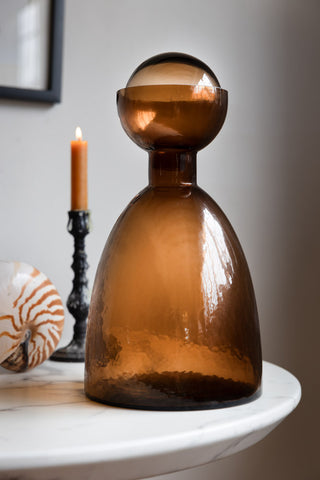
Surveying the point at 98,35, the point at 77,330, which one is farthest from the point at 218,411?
the point at 98,35

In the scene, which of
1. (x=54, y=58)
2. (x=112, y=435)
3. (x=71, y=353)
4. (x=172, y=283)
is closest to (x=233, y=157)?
(x=54, y=58)

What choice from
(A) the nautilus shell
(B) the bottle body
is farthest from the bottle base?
(A) the nautilus shell

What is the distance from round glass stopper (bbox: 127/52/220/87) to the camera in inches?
21.2

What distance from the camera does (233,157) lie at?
1.17 m

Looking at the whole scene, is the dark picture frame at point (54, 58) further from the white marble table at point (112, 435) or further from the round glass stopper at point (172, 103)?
the white marble table at point (112, 435)

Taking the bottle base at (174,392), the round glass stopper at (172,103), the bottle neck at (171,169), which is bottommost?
the bottle base at (174,392)

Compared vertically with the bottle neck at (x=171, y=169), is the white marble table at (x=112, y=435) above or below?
below

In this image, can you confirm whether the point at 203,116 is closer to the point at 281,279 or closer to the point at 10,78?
the point at 10,78

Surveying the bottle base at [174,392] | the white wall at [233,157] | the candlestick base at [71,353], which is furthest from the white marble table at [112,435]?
the white wall at [233,157]

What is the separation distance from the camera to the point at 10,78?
926 millimetres

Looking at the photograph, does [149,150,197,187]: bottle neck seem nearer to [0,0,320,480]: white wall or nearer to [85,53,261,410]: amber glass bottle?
[85,53,261,410]: amber glass bottle

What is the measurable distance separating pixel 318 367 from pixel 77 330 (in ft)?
2.27

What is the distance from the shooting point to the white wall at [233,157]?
3.19ft

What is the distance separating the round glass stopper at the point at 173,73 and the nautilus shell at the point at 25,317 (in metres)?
0.26
